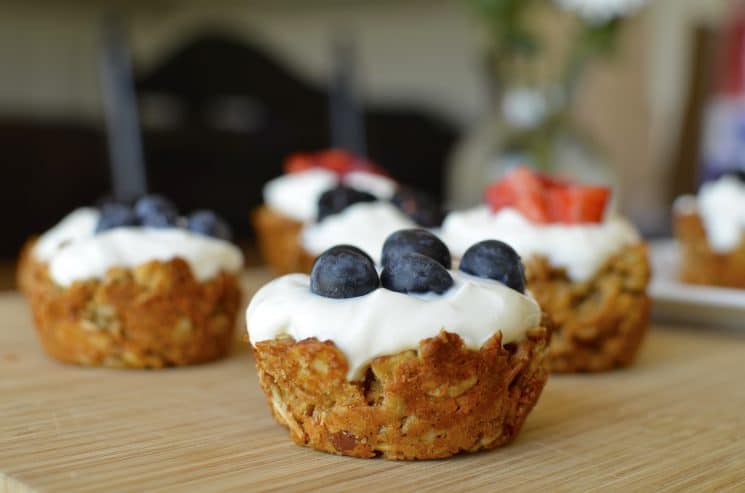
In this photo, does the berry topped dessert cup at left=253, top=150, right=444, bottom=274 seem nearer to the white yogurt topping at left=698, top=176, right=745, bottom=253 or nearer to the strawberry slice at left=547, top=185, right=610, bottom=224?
the strawberry slice at left=547, top=185, right=610, bottom=224

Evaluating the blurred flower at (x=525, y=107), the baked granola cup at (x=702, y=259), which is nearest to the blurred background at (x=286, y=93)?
the blurred flower at (x=525, y=107)

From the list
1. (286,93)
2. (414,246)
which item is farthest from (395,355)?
(286,93)

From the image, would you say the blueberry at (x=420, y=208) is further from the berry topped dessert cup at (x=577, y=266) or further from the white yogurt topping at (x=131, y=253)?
the white yogurt topping at (x=131, y=253)

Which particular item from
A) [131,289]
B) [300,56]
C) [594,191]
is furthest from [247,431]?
[300,56]

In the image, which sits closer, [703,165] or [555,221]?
[555,221]

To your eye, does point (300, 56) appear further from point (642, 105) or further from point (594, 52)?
point (594, 52)

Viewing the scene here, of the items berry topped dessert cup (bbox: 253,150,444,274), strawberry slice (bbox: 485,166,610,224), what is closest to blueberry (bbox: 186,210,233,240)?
berry topped dessert cup (bbox: 253,150,444,274)
